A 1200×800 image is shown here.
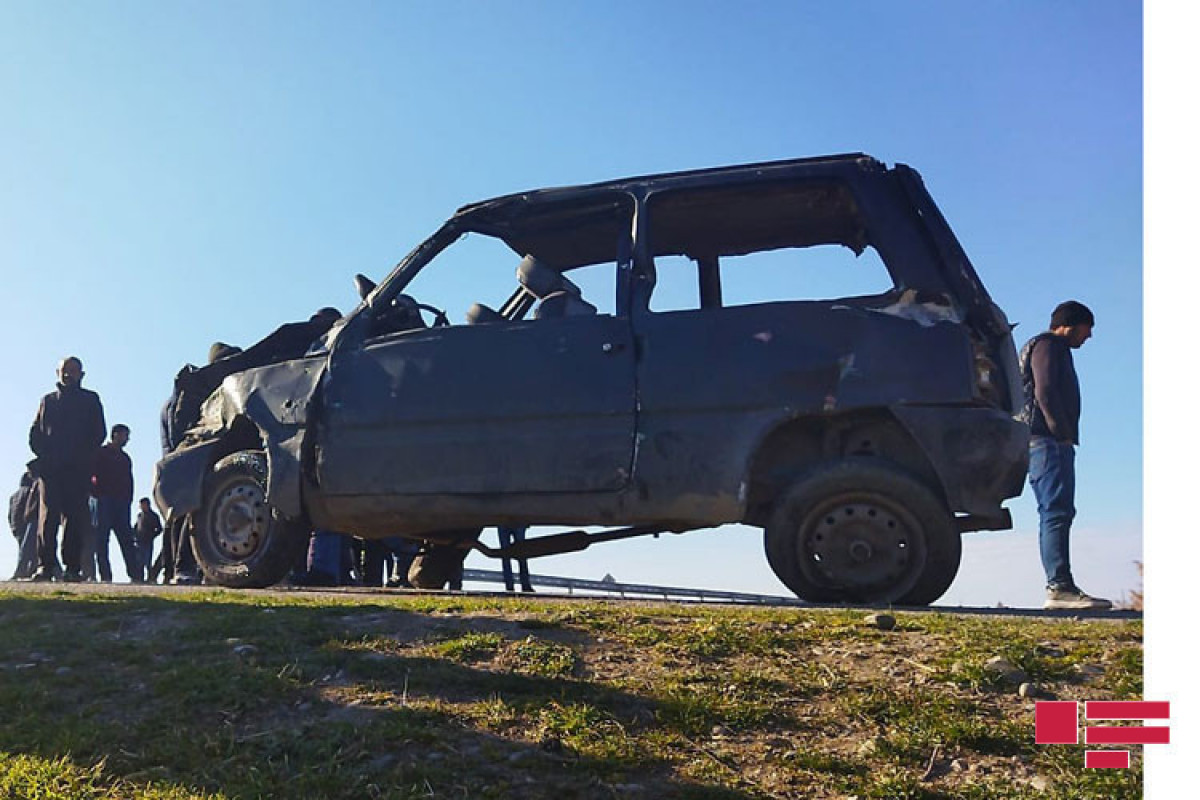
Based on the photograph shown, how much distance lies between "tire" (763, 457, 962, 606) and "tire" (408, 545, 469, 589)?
8.71 ft

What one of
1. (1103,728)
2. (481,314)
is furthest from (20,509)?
(1103,728)

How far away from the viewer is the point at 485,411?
18.7 ft

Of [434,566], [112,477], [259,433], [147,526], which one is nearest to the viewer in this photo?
[259,433]

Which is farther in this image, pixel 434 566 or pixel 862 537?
pixel 434 566

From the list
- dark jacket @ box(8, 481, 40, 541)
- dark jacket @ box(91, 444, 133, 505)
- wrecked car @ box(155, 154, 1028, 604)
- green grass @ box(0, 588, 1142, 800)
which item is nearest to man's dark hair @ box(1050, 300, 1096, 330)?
wrecked car @ box(155, 154, 1028, 604)

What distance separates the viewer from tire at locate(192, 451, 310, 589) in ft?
21.5

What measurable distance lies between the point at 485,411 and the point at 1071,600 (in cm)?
344

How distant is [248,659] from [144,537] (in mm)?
11308

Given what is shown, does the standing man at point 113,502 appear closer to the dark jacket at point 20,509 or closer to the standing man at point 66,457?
the dark jacket at point 20,509

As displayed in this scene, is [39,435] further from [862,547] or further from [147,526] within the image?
[862,547]

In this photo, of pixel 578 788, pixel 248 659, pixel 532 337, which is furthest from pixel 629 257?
pixel 578 788

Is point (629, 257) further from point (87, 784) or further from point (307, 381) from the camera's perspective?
point (87, 784)

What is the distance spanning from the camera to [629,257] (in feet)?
19.3

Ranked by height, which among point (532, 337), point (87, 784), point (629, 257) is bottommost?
point (87, 784)
